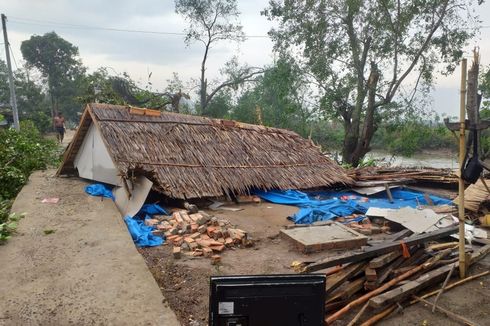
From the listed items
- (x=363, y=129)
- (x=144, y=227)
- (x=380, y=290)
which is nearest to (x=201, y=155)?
(x=144, y=227)

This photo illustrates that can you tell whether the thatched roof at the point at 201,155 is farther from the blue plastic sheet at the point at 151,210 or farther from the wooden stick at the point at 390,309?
the wooden stick at the point at 390,309

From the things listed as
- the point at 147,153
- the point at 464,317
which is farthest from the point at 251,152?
the point at 464,317

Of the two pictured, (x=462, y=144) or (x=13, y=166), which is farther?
(x=13, y=166)

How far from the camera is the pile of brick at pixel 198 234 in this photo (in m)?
5.14

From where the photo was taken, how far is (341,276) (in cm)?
381

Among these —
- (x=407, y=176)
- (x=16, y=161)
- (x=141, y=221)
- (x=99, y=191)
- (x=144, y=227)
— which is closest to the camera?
(x=144, y=227)

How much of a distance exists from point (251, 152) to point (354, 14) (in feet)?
27.2

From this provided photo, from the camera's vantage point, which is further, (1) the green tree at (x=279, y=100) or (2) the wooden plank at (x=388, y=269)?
(1) the green tree at (x=279, y=100)

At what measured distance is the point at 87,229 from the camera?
17.7 feet

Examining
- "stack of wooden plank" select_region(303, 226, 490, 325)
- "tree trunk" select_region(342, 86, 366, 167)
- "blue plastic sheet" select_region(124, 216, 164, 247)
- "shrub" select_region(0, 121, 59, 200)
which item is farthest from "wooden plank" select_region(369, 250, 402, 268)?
"tree trunk" select_region(342, 86, 366, 167)

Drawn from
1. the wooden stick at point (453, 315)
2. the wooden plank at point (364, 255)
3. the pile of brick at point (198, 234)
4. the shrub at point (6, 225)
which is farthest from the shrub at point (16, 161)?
the wooden stick at point (453, 315)

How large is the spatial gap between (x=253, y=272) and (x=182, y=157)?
13.8ft

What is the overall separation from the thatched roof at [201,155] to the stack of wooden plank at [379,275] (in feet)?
13.3

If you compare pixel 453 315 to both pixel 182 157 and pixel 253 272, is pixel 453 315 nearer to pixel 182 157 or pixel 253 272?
pixel 253 272
